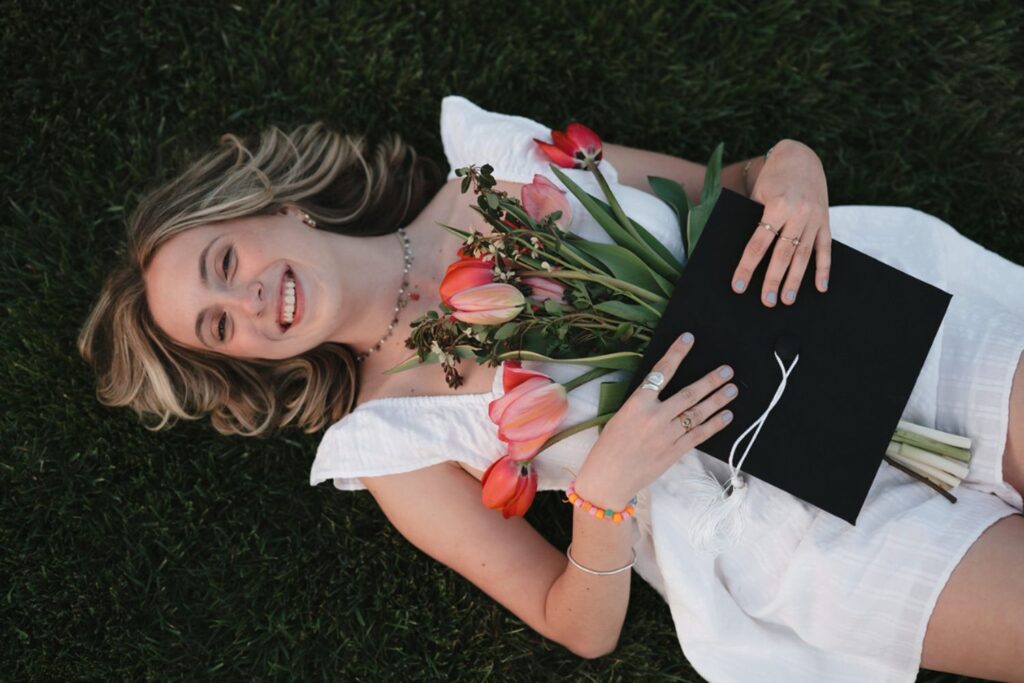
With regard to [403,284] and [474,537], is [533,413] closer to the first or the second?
[474,537]

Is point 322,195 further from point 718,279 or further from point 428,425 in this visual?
point 718,279

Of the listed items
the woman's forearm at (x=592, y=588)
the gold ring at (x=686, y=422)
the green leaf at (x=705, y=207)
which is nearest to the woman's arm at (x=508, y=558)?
the woman's forearm at (x=592, y=588)

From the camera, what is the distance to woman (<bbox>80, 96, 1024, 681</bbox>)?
5.92ft

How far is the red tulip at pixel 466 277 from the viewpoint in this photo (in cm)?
167

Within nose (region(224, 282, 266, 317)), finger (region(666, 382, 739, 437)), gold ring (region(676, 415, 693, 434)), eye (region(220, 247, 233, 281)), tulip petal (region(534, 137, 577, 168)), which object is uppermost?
tulip petal (region(534, 137, 577, 168))

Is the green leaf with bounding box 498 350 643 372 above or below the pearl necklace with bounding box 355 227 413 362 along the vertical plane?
above

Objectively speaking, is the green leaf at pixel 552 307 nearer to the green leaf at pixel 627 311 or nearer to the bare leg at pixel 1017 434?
the green leaf at pixel 627 311

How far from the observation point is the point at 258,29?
2.89 m

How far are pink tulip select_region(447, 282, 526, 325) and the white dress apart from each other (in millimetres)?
383

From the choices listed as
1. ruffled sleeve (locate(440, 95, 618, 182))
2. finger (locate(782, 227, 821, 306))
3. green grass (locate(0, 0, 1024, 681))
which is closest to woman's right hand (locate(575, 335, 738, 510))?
finger (locate(782, 227, 821, 306))

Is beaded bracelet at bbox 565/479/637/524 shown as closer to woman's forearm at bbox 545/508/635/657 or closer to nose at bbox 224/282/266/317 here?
woman's forearm at bbox 545/508/635/657

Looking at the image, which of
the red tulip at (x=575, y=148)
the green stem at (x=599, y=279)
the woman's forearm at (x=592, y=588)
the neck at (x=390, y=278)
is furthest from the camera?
the neck at (x=390, y=278)

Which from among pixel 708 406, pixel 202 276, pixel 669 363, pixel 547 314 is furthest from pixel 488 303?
pixel 202 276

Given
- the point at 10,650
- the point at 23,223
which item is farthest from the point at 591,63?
the point at 10,650
